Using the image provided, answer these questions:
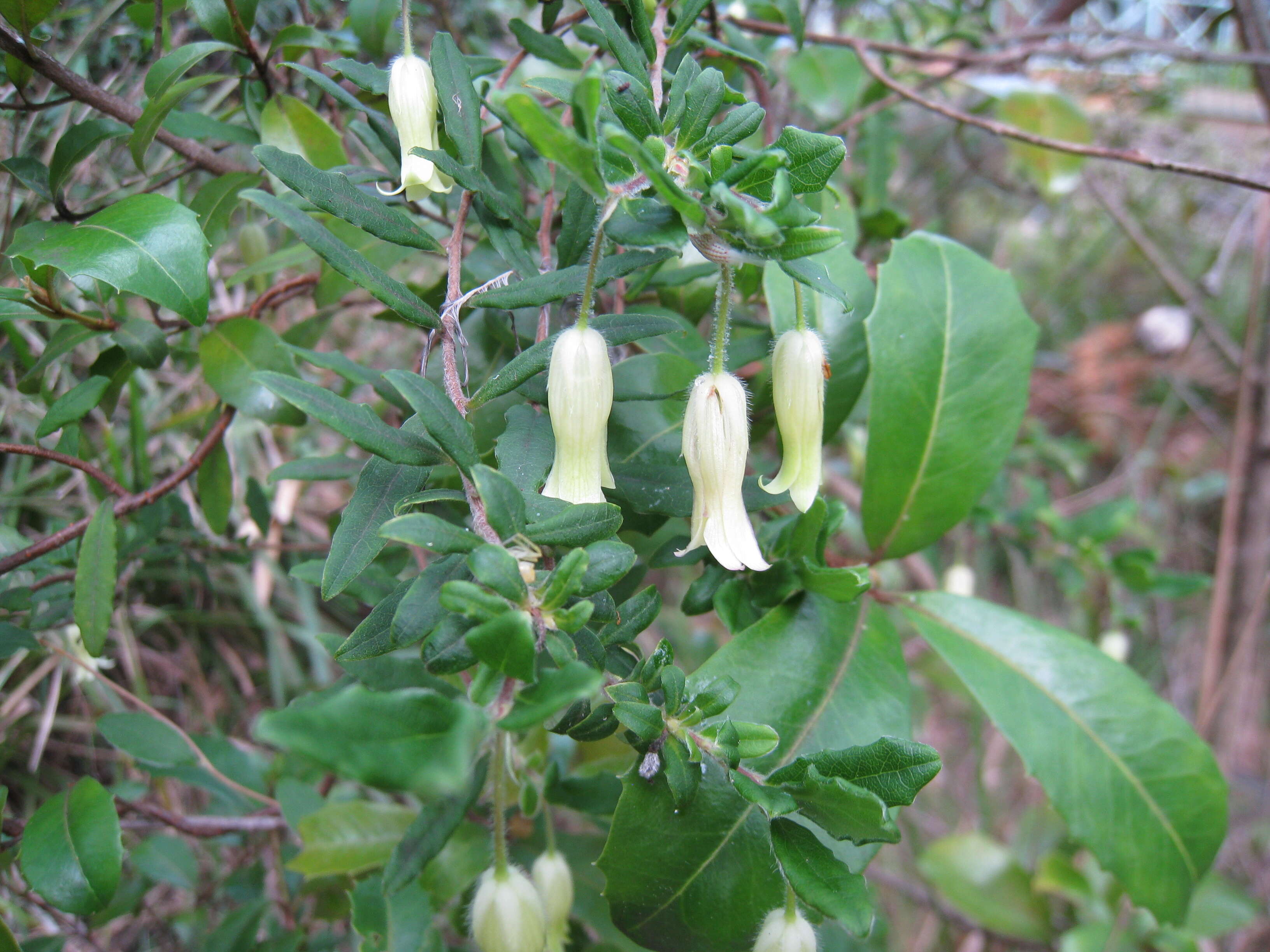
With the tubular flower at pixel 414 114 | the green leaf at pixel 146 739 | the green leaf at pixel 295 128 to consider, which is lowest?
the green leaf at pixel 146 739

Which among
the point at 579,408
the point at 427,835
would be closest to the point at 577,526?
the point at 579,408

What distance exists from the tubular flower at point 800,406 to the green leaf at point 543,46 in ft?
1.20

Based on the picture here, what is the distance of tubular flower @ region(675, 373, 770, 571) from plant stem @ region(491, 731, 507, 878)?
0.61 ft

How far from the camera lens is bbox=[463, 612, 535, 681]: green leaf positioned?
1.24 feet

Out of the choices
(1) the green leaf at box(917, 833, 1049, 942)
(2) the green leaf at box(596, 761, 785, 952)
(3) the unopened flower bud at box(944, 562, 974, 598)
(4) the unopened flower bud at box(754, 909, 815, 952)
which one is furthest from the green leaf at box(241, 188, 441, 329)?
(1) the green leaf at box(917, 833, 1049, 942)

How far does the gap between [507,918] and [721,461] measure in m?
0.34

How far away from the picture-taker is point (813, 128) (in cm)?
131

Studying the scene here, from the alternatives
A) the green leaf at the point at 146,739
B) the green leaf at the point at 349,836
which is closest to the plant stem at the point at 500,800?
the green leaf at the point at 349,836

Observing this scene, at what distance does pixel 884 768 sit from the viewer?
0.48 meters

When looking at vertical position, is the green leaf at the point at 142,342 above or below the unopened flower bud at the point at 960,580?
above

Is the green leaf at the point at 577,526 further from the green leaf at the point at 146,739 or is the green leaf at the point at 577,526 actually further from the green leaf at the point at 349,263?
the green leaf at the point at 146,739

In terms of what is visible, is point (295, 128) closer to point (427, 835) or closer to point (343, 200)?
point (343, 200)

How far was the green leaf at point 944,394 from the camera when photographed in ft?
2.54

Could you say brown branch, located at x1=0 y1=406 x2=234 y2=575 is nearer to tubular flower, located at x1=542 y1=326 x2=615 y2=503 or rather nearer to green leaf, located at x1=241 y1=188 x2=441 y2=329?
green leaf, located at x1=241 y1=188 x2=441 y2=329
